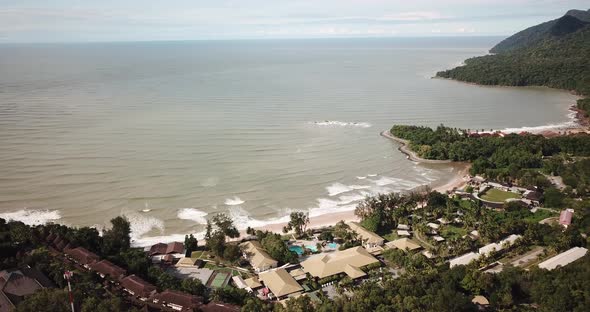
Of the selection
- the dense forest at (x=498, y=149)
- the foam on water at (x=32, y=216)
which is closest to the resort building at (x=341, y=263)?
the dense forest at (x=498, y=149)

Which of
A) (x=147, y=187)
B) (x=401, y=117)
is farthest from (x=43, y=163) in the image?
(x=401, y=117)

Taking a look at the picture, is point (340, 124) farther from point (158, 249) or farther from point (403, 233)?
point (158, 249)

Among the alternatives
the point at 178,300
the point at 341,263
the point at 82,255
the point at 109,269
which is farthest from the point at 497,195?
the point at 82,255

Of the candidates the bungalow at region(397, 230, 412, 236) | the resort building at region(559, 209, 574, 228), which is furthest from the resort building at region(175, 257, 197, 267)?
the resort building at region(559, 209, 574, 228)

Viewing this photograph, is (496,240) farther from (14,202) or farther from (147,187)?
(14,202)

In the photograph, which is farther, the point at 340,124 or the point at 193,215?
the point at 340,124

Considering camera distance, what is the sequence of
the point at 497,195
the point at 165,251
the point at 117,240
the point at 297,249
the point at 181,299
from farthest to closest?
the point at 497,195 < the point at 297,249 < the point at 165,251 < the point at 117,240 < the point at 181,299

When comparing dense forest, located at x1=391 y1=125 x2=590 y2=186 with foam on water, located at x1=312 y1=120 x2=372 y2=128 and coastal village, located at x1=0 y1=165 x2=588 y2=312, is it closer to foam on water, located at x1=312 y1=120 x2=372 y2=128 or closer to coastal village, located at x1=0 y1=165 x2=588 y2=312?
foam on water, located at x1=312 y1=120 x2=372 y2=128
